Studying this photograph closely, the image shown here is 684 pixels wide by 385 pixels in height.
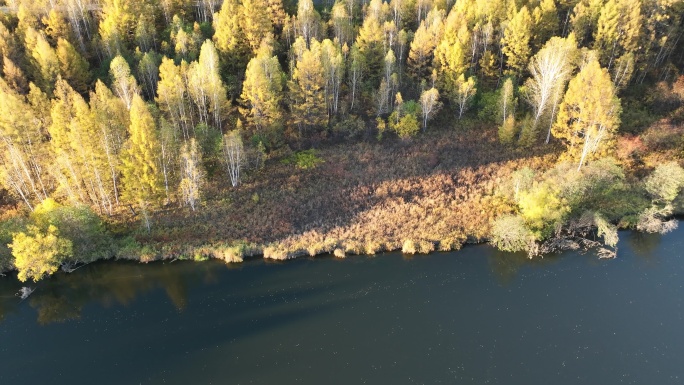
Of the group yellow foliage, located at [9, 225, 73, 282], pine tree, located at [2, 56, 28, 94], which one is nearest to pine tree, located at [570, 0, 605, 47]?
yellow foliage, located at [9, 225, 73, 282]

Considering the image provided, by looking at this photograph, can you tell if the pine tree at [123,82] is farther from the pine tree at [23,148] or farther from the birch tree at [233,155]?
the birch tree at [233,155]

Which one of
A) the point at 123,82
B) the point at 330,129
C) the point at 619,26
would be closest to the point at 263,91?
the point at 330,129

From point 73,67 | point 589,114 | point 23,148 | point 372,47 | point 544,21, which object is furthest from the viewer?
point 544,21

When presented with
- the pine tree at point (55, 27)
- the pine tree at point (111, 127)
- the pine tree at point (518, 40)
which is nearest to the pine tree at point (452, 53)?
the pine tree at point (518, 40)

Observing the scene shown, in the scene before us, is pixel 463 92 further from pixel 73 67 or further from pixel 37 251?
pixel 37 251

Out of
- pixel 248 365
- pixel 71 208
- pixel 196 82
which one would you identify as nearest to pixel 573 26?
pixel 196 82

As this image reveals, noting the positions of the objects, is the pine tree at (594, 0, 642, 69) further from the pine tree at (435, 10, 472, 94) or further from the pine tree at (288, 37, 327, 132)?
the pine tree at (288, 37, 327, 132)

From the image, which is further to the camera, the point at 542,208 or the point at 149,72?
the point at 149,72
